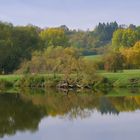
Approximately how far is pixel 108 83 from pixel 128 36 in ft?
159

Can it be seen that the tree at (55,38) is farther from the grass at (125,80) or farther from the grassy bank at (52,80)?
the grass at (125,80)

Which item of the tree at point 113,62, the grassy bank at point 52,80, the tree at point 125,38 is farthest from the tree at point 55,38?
the grassy bank at point 52,80

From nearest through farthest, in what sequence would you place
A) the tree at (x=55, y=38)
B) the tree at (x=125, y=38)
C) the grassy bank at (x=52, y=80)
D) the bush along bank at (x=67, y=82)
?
the bush along bank at (x=67, y=82)
the grassy bank at (x=52, y=80)
the tree at (x=55, y=38)
the tree at (x=125, y=38)

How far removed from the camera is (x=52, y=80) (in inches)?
2165

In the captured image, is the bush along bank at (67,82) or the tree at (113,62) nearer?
the bush along bank at (67,82)

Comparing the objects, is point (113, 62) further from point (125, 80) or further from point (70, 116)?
point (70, 116)

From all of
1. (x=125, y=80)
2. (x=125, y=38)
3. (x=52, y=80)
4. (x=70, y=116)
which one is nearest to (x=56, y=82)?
(x=52, y=80)

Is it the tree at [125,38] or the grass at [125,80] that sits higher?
the tree at [125,38]

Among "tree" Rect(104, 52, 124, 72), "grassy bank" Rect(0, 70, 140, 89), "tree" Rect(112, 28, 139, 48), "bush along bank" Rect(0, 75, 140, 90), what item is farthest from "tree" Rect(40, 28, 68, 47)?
"bush along bank" Rect(0, 75, 140, 90)

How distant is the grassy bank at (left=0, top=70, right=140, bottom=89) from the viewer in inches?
2093

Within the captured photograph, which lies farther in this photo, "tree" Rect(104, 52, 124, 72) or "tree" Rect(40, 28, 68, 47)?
"tree" Rect(40, 28, 68, 47)

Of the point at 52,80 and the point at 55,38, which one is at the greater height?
the point at 55,38

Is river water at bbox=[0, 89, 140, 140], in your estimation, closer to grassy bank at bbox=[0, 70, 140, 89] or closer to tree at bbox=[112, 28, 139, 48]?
grassy bank at bbox=[0, 70, 140, 89]

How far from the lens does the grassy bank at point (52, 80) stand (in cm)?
5316
